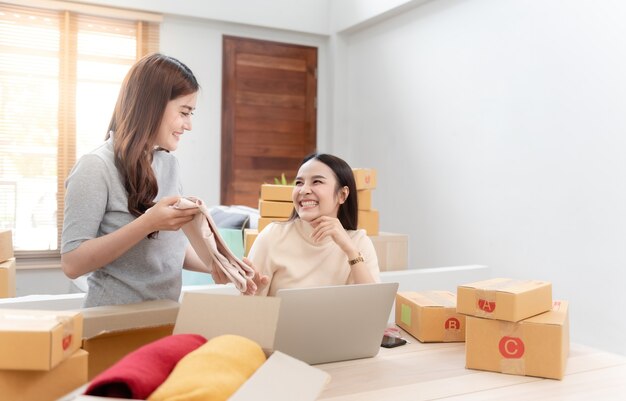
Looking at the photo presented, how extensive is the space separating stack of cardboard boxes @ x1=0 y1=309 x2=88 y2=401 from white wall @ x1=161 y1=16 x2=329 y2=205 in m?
4.23

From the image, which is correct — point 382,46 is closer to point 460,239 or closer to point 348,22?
point 348,22

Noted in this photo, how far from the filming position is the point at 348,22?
17.3 ft

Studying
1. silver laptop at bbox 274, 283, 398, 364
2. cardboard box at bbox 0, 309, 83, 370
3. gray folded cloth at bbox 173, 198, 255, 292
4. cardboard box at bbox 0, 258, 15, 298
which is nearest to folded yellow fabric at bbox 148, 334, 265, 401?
cardboard box at bbox 0, 309, 83, 370

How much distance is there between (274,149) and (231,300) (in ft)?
14.7

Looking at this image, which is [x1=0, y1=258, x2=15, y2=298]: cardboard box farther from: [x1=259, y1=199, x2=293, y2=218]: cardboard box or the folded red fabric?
the folded red fabric

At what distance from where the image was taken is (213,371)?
754 millimetres

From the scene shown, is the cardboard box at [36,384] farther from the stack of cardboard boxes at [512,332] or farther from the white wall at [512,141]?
the white wall at [512,141]

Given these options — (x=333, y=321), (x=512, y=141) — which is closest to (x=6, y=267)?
(x=333, y=321)

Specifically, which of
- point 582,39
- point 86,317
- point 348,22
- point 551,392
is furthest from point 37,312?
point 348,22

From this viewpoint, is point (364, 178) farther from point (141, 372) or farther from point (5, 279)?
point (141, 372)

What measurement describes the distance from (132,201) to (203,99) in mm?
3853

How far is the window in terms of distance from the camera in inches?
176

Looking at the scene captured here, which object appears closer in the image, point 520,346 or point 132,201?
point 520,346

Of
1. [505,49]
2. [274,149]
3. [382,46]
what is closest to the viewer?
[505,49]
